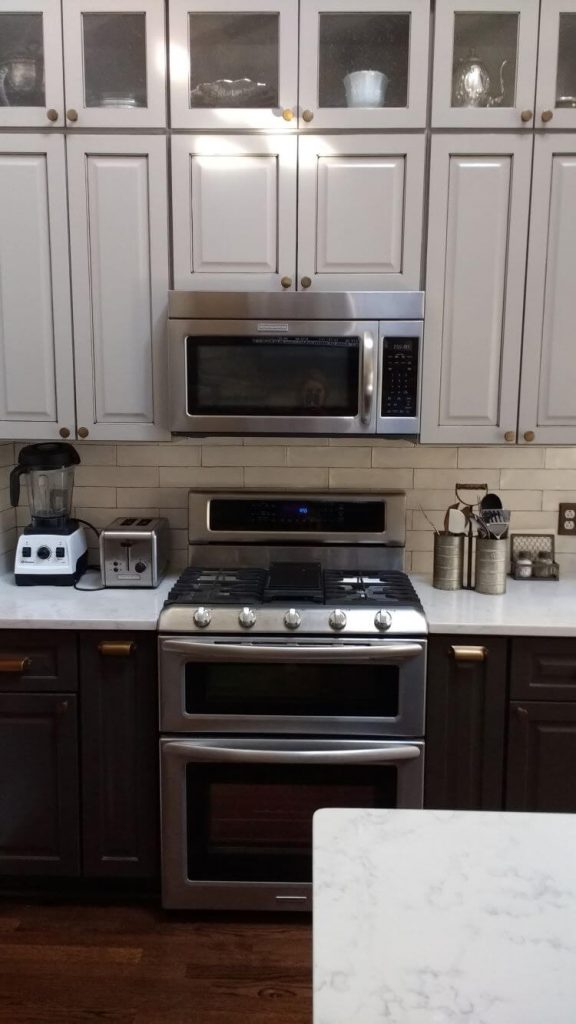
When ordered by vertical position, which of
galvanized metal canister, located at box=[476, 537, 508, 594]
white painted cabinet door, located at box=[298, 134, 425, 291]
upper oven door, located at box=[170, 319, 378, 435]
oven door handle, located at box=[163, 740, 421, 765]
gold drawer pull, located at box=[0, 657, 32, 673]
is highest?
white painted cabinet door, located at box=[298, 134, 425, 291]

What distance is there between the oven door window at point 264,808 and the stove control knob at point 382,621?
403 mm

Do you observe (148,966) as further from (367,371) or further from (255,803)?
(367,371)

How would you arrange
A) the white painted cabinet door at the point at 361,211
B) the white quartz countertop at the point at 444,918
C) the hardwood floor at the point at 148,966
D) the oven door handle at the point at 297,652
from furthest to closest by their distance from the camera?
the white painted cabinet door at the point at 361,211
the oven door handle at the point at 297,652
the hardwood floor at the point at 148,966
the white quartz countertop at the point at 444,918

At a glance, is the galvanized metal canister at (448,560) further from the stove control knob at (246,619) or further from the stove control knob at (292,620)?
the stove control knob at (246,619)

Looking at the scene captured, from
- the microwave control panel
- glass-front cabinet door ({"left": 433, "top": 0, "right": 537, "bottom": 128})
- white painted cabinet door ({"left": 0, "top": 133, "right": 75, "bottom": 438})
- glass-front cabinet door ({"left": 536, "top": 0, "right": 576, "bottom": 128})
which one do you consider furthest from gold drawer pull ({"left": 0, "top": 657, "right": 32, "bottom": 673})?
glass-front cabinet door ({"left": 536, "top": 0, "right": 576, "bottom": 128})

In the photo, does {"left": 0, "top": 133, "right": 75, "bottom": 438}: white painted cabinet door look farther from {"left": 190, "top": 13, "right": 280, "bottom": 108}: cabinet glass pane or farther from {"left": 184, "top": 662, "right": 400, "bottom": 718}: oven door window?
{"left": 184, "top": 662, "right": 400, "bottom": 718}: oven door window

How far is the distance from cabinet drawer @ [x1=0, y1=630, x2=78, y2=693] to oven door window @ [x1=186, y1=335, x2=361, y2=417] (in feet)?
2.50

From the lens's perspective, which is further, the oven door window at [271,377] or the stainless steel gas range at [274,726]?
the oven door window at [271,377]

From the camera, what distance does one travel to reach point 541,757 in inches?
84.9

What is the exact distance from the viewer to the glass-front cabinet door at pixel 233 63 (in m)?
2.17

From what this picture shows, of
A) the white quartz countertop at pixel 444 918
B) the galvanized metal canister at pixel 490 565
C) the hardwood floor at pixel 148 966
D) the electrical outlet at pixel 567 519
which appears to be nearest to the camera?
the white quartz countertop at pixel 444 918

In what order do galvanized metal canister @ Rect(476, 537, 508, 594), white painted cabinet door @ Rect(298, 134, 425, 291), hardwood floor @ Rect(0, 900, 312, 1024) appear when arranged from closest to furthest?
1. hardwood floor @ Rect(0, 900, 312, 1024)
2. white painted cabinet door @ Rect(298, 134, 425, 291)
3. galvanized metal canister @ Rect(476, 537, 508, 594)

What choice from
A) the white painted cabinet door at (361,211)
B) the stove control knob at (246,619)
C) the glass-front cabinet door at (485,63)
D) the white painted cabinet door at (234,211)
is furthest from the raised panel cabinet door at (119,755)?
the glass-front cabinet door at (485,63)

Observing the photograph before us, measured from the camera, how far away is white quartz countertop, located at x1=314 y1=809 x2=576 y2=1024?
2.47 feet
